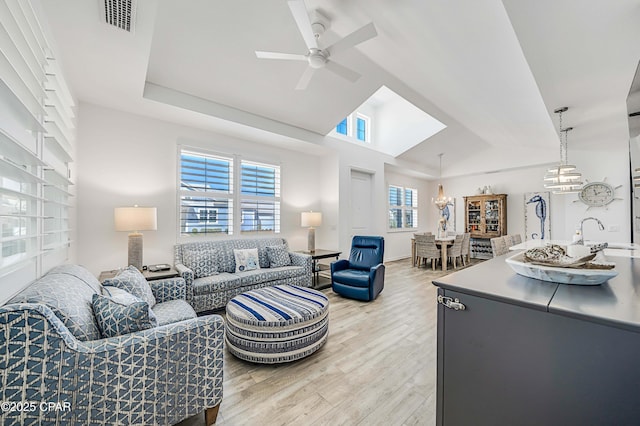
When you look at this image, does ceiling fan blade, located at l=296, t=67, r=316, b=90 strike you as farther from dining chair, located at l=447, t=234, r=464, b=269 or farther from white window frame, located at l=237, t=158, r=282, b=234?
dining chair, located at l=447, t=234, r=464, b=269

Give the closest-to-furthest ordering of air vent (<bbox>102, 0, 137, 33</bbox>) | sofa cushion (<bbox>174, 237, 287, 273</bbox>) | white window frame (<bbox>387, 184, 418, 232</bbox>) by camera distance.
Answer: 1. air vent (<bbox>102, 0, 137, 33</bbox>)
2. sofa cushion (<bbox>174, 237, 287, 273</bbox>)
3. white window frame (<bbox>387, 184, 418, 232</bbox>)

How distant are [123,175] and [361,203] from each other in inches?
174

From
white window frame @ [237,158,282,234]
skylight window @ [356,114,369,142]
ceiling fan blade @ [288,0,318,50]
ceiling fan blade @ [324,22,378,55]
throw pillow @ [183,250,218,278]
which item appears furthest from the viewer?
skylight window @ [356,114,369,142]

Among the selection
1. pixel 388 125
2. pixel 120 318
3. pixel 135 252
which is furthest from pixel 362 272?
pixel 388 125

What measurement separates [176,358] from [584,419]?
179 centimetres

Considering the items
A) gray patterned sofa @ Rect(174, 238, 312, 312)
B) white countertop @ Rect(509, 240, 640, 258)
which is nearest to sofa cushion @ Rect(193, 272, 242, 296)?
gray patterned sofa @ Rect(174, 238, 312, 312)

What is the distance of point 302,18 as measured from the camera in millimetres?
2064

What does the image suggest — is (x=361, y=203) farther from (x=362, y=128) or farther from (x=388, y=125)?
(x=388, y=125)

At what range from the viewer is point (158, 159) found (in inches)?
143

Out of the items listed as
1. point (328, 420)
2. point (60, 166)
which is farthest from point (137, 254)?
point (328, 420)

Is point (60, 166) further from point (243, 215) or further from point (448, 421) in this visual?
point (448, 421)

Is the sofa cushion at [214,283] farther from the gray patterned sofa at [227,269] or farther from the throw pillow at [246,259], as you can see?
the throw pillow at [246,259]

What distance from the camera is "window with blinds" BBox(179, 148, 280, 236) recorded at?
12.8 feet

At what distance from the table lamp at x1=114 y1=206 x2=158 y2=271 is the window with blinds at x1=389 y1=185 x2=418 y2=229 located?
579 centimetres
